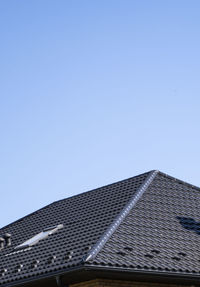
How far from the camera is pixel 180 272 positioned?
14031mm

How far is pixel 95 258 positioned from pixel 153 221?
367cm

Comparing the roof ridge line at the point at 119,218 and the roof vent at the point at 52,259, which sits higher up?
the roof ridge line at the point at 119,218

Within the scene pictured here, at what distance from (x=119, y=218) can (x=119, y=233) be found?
2.89ft

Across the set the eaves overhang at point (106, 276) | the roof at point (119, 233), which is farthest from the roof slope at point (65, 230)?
the eaves overhang at point (106, 276)

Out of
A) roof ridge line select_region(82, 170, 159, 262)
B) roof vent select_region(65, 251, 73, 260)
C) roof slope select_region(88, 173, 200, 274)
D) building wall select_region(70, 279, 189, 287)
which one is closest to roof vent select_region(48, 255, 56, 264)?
roof vent select_region(65, 251, 73, 260)

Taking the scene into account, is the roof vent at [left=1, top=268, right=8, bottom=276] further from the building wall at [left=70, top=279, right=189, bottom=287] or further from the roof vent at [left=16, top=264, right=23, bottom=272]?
the building wall at [left=70, top=279, right=189, bottom=287]

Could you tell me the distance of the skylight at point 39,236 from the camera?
674 inches

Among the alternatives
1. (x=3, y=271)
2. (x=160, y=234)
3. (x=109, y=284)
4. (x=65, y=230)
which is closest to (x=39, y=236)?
(x=65, y=230)

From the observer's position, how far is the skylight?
17.1 metres

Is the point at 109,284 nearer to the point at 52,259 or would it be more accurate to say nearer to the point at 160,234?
the point at 52,259

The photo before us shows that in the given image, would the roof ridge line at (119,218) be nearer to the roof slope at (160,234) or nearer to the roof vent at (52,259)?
the roof slope at (160,234)

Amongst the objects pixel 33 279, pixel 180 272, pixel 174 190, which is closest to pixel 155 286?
pixel 180 272

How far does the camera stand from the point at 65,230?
17109 millimetres

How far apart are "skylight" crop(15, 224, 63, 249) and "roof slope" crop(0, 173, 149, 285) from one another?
214mm
